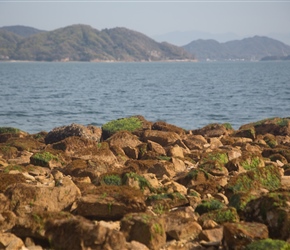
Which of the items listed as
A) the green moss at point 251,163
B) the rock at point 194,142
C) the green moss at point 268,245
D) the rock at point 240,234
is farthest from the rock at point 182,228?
the rock at point 194,142

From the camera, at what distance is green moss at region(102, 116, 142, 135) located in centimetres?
2080

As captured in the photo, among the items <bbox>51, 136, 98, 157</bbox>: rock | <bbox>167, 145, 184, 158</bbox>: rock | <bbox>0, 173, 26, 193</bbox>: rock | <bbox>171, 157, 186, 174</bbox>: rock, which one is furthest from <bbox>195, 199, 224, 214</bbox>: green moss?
<bbox>51, 136, 98, 157</bbox>: rock

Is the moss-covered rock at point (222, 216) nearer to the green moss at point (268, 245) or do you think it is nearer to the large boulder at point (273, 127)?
the green moss at point (268, 245)

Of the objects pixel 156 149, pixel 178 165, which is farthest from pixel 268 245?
pixel 156 149

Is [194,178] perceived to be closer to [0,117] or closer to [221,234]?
[221,234]

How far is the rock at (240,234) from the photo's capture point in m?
7.52

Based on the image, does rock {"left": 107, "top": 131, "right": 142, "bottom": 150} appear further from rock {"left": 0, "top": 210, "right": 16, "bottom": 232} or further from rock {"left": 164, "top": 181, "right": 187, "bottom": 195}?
rock {"left": 0, "top": 210, "right": 16, "bottom": 232}

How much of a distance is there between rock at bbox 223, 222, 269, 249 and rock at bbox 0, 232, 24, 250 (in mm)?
2871

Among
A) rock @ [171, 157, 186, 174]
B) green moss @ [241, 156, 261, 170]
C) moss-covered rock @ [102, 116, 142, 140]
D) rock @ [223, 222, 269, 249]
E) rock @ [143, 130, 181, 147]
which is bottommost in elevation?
moss-covered rock @ [102, 116, 142, 140]

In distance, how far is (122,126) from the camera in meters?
21.4

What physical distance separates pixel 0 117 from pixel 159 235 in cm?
3204

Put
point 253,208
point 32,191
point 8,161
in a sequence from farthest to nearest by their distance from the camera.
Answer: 1. point 8,161
2. point 32,191
3. point 253,208

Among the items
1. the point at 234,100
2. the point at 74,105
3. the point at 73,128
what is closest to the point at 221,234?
the point at 73,128

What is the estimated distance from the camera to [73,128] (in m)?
19.4
